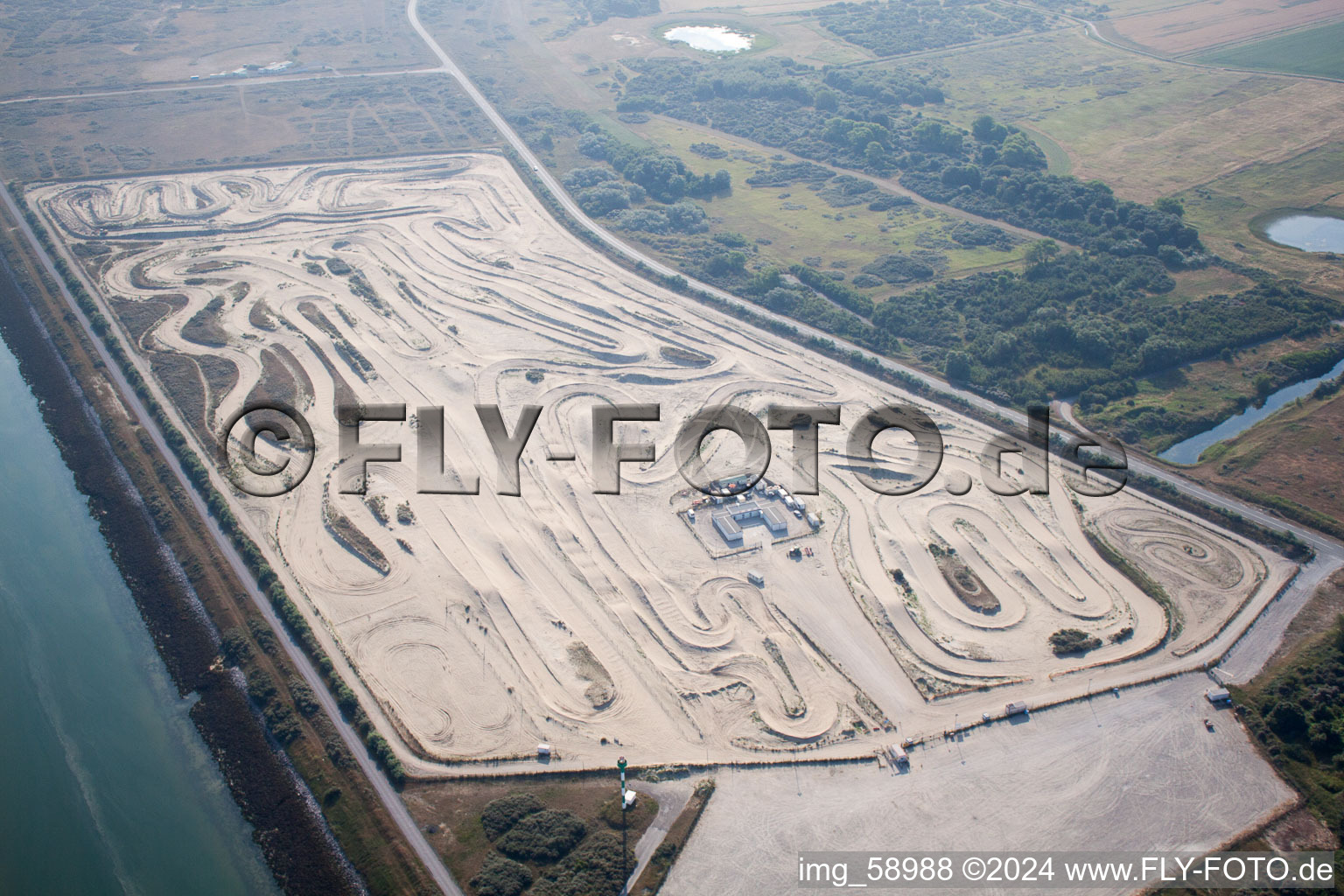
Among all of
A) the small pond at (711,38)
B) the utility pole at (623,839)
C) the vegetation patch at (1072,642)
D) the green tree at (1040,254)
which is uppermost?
the small pond at (711,38)

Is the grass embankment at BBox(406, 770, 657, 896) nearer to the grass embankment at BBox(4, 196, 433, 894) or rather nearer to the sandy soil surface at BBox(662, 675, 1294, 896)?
the grass embankment at BBox(4, 196, 433, 894)

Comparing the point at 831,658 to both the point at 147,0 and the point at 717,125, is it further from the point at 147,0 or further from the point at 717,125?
the point at 147,0

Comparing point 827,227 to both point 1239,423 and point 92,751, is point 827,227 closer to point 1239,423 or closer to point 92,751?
point 1239,423

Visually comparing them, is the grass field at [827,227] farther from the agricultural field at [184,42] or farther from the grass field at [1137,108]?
the agricultural field at [184,42]

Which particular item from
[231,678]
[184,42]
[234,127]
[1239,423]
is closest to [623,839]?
[231,678]

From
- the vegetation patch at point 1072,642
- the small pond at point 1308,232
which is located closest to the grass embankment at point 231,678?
the vegetation patch at point 1072,642

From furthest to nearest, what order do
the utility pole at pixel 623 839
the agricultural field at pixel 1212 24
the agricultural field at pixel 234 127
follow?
the agricultural field at pixel 1212 24 < the agricultural field at pixel 234 127 < the utility pole at pixel 623 839

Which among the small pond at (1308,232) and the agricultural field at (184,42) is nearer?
the small pond at (1308,232)
